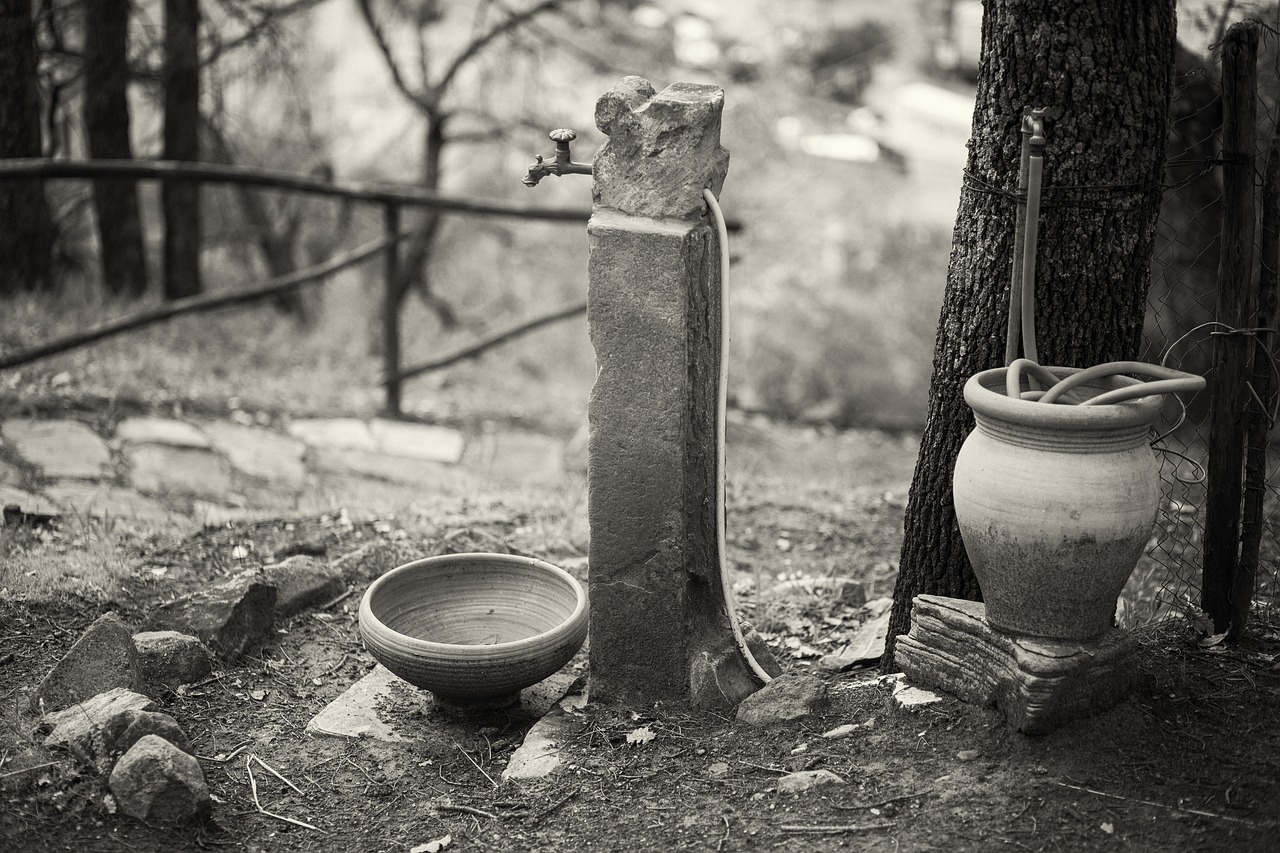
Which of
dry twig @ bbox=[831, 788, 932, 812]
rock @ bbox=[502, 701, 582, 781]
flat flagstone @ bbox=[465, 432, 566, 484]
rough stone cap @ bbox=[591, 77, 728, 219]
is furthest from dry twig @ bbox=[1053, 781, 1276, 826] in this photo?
flat flagstone @ bbox=[465, 432, 566, 484]

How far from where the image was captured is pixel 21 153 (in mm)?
6238

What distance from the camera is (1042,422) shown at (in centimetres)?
247

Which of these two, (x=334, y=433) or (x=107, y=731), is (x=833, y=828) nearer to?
(x=107, y=731)

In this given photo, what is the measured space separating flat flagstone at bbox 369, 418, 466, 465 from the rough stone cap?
3043mm

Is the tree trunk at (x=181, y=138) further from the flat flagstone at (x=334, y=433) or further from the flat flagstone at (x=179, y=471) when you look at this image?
the flat flagstone at (x=179, y=471)

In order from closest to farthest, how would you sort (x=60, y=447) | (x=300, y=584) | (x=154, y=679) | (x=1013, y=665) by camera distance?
(x=1013, y=665) → (x=154, y=679) → (x=300, y=584) → (x=60, y=447)

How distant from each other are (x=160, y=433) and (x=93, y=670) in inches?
98.9

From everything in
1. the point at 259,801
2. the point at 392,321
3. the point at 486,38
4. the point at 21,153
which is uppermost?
the point at 486,38

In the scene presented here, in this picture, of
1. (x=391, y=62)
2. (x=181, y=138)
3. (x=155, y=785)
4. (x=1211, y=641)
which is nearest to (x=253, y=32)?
(x=181, y=138)

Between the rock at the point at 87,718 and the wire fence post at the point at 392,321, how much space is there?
11.5ft

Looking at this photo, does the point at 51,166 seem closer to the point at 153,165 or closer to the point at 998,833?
the point at 153,165

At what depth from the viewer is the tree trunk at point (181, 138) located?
22.0ft

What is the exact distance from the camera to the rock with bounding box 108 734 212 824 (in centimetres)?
253

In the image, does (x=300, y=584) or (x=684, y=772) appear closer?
(x=684, y=772)
